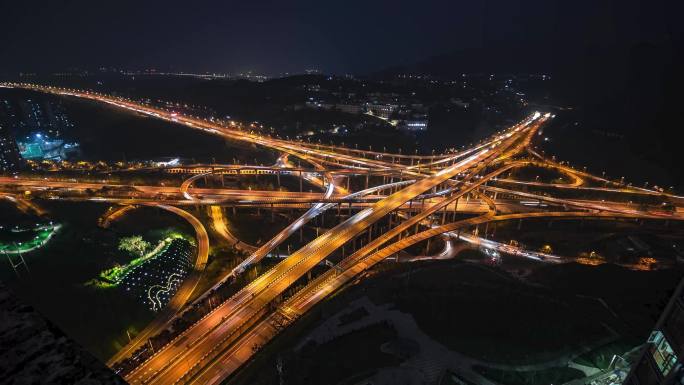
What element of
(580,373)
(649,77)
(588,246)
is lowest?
(588,246)

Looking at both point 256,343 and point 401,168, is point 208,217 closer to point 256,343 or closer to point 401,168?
point 256,343

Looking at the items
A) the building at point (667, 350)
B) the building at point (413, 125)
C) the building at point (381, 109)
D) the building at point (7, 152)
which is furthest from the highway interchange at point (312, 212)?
the building at point (381, 109)

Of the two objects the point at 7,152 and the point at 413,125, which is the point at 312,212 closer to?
the point at 7,152

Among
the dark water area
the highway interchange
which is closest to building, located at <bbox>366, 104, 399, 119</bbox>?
the highway interchange

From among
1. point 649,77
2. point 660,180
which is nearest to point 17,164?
point 660,180

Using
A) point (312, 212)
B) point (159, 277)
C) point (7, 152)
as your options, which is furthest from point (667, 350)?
point (7, 152)

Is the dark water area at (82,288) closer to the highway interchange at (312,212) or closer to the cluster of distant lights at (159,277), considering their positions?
the cluster of distant lights at (159,277)
